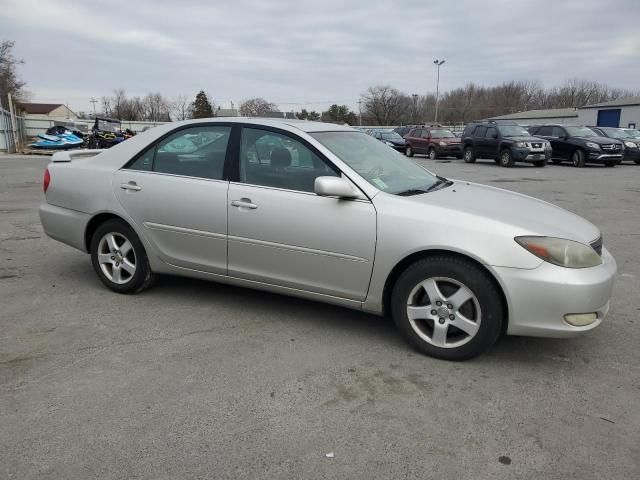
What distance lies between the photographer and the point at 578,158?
20734 millimetres

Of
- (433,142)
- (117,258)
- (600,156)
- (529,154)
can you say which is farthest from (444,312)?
(433,142)

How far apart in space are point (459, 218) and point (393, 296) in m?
0.69

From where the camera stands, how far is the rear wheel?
805 inches

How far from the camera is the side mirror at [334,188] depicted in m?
3.48

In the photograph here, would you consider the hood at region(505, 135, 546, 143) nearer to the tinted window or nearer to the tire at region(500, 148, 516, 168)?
the tire at region(500, 148, 516, 168)

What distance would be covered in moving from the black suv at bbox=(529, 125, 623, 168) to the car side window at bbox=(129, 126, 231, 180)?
64.5 feet

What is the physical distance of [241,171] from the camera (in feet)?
13.3

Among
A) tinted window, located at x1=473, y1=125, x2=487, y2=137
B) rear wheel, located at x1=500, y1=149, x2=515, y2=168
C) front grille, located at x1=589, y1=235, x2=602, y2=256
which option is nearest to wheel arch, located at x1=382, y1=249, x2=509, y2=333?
front grille, located at x1=589, y1=235, x2=602, y2=256

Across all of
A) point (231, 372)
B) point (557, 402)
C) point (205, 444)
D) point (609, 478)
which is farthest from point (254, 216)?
point (609, 478)

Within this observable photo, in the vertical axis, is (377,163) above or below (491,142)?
above

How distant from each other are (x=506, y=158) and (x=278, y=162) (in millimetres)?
18655

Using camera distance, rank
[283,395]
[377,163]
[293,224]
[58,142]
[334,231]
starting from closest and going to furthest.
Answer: [283,395] → [334,231] → [293,224] → [377,163] → [58,142]

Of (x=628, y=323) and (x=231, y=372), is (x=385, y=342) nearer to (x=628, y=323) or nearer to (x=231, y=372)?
(x=231, y=372)

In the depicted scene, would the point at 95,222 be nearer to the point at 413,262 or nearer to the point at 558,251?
the point at 413,262
